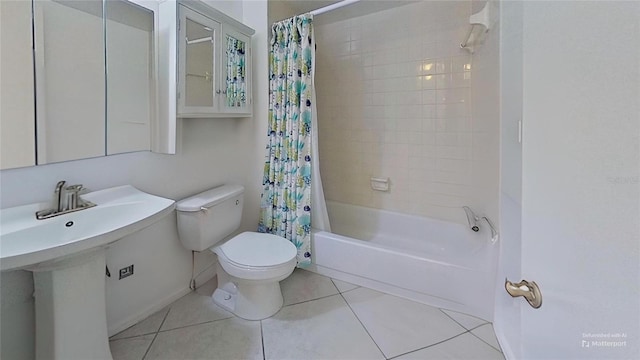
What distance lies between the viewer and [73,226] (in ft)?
4.18

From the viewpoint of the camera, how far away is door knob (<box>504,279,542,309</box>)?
0.61 meters

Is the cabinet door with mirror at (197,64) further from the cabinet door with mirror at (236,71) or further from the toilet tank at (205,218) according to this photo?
the toilet tank at (205,218)

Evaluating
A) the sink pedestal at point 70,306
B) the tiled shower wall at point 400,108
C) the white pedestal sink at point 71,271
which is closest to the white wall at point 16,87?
the white pedestal sink at point 71,271

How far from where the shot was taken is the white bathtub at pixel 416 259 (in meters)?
1.82

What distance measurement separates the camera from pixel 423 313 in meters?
1.88

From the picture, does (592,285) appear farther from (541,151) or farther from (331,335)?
(331,335)

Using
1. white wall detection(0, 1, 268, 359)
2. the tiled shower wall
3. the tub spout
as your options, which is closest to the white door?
the tub spout

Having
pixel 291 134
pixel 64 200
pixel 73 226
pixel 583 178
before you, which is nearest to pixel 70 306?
pixel 73 226

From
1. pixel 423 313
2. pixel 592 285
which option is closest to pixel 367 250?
pixel 423 313

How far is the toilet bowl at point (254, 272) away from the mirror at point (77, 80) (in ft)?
2.70

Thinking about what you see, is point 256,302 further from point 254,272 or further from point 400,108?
point 400,108

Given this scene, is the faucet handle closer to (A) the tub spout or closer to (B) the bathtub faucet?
(A) the tub spout

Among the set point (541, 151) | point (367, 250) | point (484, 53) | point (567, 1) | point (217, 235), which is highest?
point (484, 53)

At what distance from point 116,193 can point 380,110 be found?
220cm
